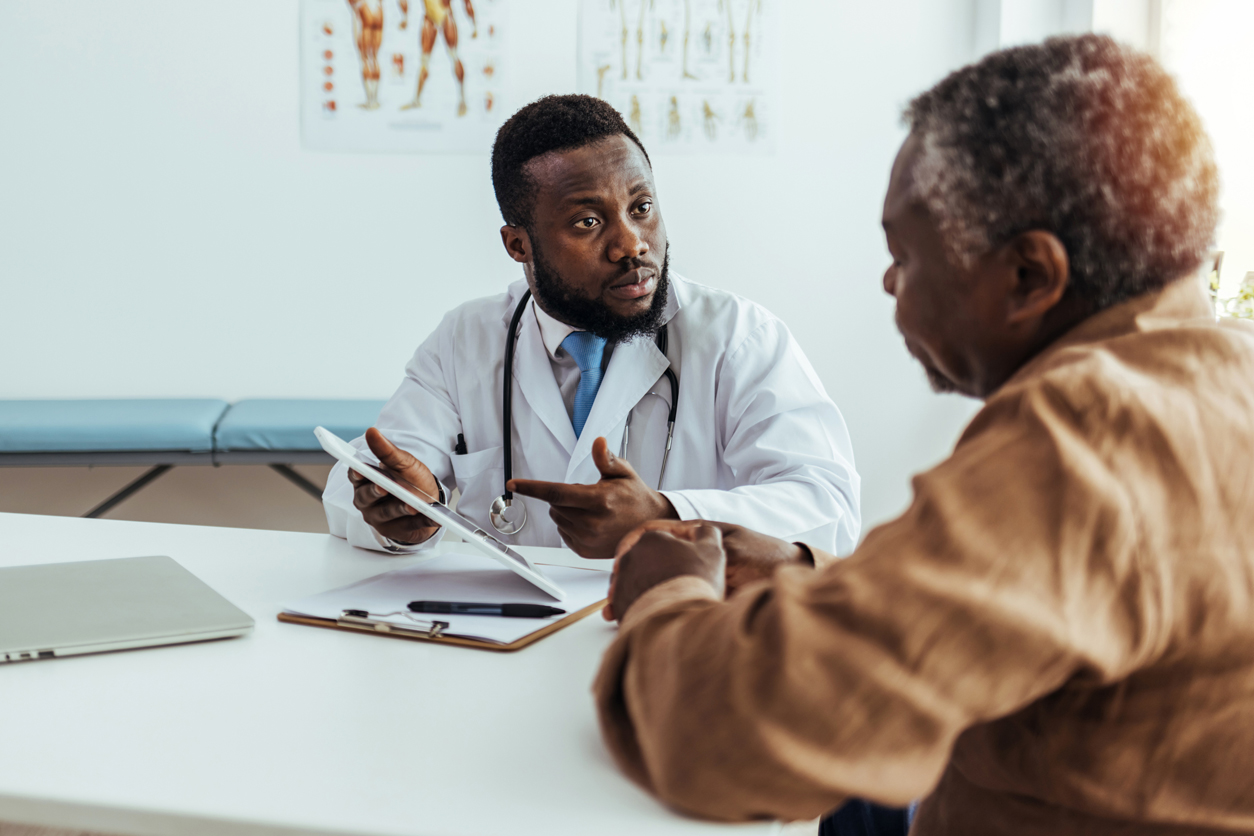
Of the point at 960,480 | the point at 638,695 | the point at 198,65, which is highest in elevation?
the point at 198,65

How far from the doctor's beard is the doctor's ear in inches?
2.3

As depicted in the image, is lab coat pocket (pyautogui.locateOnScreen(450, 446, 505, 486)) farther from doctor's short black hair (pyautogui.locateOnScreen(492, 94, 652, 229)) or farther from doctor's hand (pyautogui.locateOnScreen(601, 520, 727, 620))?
doctor's hand (pyautogui.locateOnScreen(601, 520, 727, 620))

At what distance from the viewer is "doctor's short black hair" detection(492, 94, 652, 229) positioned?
5.47 ft

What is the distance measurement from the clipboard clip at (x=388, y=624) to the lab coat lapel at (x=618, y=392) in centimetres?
67

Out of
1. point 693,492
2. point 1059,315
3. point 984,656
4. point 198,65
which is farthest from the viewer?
point 198,65

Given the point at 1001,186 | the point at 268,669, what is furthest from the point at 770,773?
the point at 268,669

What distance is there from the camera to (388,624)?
927 mm

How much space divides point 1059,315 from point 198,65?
3.38 m

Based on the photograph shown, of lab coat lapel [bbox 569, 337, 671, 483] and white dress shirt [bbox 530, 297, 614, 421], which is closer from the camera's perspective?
lab coat lapel [bbox 569, 337, 671, 483]

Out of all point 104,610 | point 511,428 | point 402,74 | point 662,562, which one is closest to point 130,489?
point 402,74

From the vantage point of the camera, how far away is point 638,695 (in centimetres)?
58

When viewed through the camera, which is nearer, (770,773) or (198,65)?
(770,773)

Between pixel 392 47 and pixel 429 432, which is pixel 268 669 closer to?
pixel 429 432

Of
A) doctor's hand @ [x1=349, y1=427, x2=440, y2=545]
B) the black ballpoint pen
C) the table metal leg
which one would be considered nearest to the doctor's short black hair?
doctor's hand @ [x1=349, y1=427, x2=440, y2=545]
